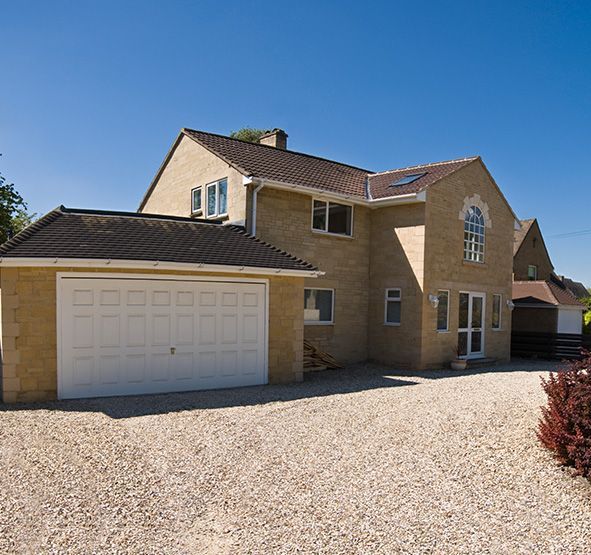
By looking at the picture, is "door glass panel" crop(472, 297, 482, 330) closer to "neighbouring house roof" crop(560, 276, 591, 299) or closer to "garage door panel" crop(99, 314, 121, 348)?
"garage door panel" crop(99, 314, 121, 348)

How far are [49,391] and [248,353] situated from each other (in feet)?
14.3

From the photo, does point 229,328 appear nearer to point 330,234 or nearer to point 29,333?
point 29,333

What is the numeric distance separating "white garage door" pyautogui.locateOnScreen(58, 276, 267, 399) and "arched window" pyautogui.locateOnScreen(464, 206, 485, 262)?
9018mm

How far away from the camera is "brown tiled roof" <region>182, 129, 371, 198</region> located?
1534cm

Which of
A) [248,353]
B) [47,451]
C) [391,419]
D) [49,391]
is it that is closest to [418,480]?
[391,419]

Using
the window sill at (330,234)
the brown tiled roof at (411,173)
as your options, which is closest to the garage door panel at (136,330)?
the window sill at (330,234)

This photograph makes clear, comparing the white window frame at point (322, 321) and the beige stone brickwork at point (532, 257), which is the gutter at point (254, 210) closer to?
the white window frame at point (322, 321)

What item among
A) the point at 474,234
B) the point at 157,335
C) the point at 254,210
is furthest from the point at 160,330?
the point at 474,234

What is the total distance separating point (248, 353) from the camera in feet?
39.4

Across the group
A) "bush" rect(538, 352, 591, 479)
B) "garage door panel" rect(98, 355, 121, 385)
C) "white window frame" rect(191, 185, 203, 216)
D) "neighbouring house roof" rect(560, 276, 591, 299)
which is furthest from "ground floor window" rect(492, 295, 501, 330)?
"neighbouring house roof" rect(560, 276, 591, 299)

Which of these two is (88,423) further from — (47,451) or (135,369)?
(135,369)

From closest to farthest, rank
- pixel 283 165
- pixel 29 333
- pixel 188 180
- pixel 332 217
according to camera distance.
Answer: pixel 29 333
pixel 332 217
pixel 283 165
pixel 188 180

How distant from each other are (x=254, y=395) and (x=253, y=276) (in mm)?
2918

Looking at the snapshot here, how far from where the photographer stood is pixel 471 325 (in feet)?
59.1
